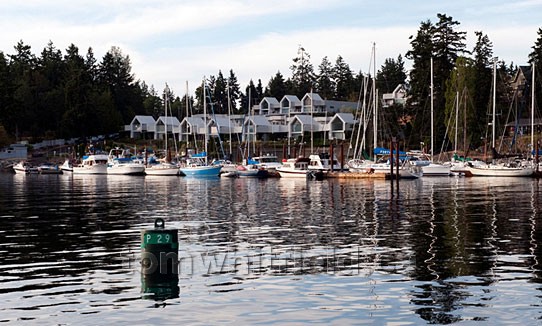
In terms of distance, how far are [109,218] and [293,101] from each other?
134361 mm

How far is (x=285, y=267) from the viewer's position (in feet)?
73.9

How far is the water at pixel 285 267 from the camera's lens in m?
16.7

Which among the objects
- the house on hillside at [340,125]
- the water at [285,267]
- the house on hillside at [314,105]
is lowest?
the water at [285,267]

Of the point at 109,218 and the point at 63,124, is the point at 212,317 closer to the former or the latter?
the point at 109,218

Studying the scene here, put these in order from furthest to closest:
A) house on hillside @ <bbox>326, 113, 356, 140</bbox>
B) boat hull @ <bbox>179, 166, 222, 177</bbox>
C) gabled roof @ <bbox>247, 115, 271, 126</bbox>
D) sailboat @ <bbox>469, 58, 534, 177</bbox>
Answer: gabled roof @ <bbox>247, 115, 271, 126</bbox>
house on hillside @ <bbox>326, 113, 356, 140</bbox>
boat hull @ <bbox>179, 166, 222, 177</bbox>
sailboat @ <bbox>469, 58, 534, 177</bbox>

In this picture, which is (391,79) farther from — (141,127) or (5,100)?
(5,100)

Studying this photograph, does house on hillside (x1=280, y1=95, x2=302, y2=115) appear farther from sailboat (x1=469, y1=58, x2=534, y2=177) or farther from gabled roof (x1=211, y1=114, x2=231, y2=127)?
sailboat (x1=469, y1=58, x2=534, y2=177)

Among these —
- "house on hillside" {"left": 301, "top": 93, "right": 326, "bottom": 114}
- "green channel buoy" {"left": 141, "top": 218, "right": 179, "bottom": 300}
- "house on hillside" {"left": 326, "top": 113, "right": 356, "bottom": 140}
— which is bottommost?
"green channel buoy" {"left": 141, "top": 218, "right": 179, "bottom": 300}

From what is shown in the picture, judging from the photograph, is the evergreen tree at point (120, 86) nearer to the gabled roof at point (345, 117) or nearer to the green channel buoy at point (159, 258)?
the gabled roof at point (345, 117)

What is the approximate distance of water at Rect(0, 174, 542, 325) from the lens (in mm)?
16656

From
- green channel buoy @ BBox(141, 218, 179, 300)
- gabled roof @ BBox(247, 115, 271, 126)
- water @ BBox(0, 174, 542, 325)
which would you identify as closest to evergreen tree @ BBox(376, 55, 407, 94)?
Answer: gabled roof @ BBox(247, 115, 271, 126)

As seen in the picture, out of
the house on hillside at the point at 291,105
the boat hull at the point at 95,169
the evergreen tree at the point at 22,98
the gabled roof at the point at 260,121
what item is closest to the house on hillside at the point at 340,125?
the gabled roof at the point at 260,121

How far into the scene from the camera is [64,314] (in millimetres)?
16641

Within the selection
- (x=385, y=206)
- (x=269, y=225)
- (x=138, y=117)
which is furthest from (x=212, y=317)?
(x=138, y=117)
